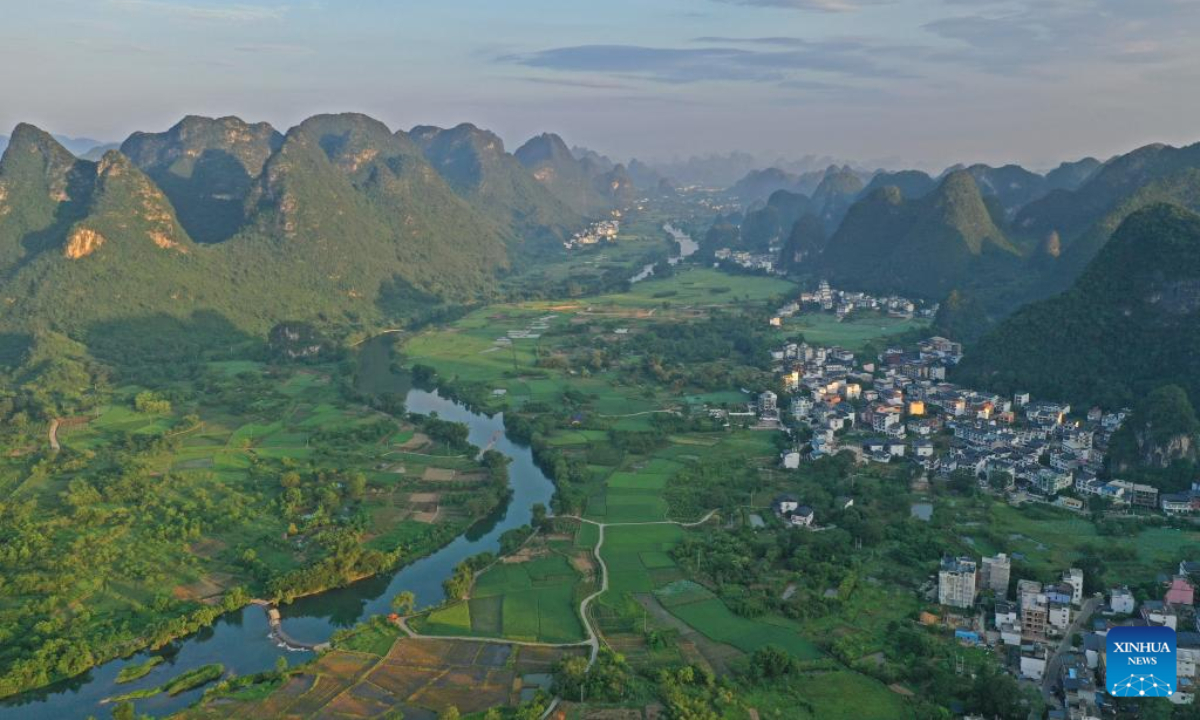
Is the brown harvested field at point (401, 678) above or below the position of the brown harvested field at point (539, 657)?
below

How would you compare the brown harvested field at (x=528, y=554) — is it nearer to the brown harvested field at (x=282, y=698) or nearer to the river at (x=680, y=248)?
the brown harvested field at (x=282, y=698)

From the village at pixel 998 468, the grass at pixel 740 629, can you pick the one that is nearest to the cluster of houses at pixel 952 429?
the village at pixel 998 468

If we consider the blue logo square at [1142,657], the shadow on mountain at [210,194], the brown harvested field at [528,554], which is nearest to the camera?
the blue logo square at [1142,657]

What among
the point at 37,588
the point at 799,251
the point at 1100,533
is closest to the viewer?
the point at 37,588

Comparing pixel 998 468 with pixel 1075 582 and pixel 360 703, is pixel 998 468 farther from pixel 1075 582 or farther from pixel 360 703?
pixel 360 703

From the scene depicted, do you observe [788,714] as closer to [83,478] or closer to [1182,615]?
[1182,615]

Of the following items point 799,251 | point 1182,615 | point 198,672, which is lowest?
point 198,672

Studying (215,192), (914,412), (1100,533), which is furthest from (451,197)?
(1100,533)
